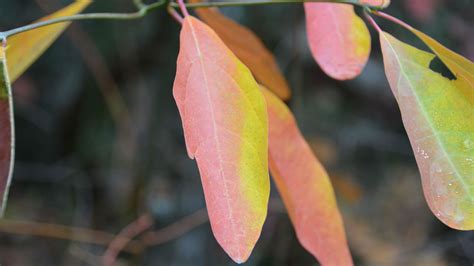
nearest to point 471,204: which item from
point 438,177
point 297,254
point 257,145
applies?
point 438,177

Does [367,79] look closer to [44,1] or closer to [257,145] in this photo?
[44,1]

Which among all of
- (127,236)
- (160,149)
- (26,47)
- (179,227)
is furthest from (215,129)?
(160,149)

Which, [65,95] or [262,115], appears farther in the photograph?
[65,95]

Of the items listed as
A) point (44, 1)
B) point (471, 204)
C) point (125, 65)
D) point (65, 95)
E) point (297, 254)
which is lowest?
point (297, 254)

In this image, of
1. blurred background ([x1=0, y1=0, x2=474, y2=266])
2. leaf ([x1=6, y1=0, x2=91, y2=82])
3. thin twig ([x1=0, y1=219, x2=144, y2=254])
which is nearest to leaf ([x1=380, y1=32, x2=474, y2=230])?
leaf ([x1=6, y1=0, x2=91, y2=82])

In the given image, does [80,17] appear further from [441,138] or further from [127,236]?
[127,236]

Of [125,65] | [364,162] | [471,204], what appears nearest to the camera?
[471,204]
